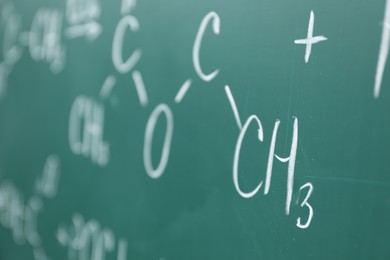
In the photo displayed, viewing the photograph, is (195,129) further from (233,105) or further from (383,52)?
(383,52)

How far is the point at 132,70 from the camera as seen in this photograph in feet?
4.26

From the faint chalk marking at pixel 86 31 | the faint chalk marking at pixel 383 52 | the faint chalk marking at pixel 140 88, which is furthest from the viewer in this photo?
the faint chalk marking at pixel 86 31

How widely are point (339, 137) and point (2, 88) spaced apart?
49.7 inches

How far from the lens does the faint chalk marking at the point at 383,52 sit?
81 centimetres

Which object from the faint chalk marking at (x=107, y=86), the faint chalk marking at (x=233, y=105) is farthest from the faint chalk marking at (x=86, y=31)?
the faint chalk marking at (x=233, y=105)

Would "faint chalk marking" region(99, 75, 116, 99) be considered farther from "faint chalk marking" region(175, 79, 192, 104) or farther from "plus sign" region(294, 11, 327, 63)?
"plus sign" region(294, 11, 327, 63)

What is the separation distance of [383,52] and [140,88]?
61cm

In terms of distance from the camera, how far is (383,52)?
814 millimetres

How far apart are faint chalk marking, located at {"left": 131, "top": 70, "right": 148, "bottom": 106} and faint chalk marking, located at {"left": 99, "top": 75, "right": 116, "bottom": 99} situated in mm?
89

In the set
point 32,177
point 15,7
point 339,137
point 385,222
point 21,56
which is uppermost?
point 15,7

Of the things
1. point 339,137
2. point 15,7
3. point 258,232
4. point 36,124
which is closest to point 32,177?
point 36,124

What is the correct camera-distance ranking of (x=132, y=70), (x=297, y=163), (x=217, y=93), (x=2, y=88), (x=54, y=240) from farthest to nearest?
(x=2, y=88) < (x=54, y=240) < (x=132, y=70) < (x=217, y=93) < (x=297, y=163)

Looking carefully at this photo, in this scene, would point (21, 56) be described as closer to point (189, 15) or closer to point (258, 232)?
point (189, 15)

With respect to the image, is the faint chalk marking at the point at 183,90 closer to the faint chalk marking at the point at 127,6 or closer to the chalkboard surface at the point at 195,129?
the chalkboard surface at the point at 195,129
